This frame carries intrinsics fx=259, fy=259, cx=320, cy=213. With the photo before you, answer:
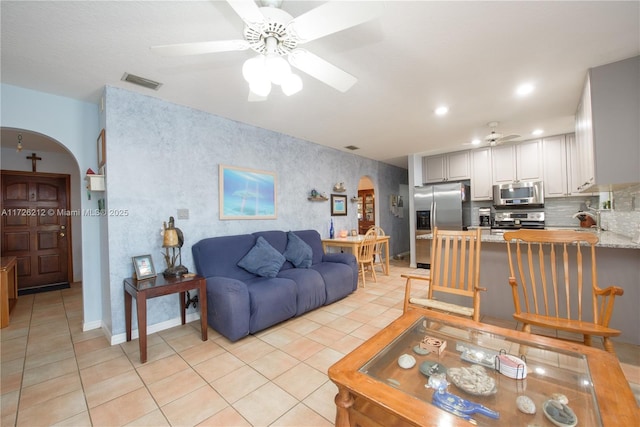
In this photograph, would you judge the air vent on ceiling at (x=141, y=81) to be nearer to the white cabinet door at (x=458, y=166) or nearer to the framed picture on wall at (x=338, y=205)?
the framed picture on wall at (x=338, y=205)

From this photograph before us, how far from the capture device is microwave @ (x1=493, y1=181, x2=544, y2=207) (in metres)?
4.40

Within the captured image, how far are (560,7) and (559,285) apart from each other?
7.39ft

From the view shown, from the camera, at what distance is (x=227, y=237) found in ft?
10.3

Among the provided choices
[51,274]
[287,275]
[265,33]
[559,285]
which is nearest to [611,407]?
[559,285]

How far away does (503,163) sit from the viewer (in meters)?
4.77

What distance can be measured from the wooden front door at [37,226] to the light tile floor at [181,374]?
197 centimetres

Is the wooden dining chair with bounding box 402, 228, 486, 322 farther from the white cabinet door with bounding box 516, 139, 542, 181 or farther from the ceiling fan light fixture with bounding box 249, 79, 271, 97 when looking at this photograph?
the white cabinet door with bounding box 516, 139, 542, 181

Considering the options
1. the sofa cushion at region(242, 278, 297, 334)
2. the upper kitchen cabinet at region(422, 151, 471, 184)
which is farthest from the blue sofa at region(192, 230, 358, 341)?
the upper kitchen cabinet at region(422, 151, 471, 184)

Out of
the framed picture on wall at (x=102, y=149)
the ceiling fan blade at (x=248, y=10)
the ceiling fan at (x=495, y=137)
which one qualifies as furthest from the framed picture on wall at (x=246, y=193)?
the ceiling fan at (x=495, y=137)

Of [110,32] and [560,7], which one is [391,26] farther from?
[110,32]

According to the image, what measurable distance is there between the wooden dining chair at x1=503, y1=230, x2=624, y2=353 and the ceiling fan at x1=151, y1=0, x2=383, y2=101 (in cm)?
189

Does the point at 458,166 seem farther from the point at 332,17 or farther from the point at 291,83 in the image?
the point at 332,17

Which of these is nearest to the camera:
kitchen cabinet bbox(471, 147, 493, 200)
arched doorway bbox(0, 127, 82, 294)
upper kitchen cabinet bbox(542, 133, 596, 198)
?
upper kitchen cabinet bbox(542, 133, 596, 198)

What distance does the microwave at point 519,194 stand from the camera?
4.40m
